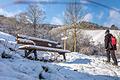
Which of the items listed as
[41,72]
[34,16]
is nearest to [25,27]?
[34,16]

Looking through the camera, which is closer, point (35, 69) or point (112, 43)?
point (35, 69)

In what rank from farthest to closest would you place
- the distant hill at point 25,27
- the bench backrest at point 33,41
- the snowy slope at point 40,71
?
the distant hill at point 25,27 → the bench backrest at point 33,41 → the snowy slope at point 40,71

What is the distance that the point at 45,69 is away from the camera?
27.3 ft

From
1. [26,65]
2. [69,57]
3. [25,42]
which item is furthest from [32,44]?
[26,65]

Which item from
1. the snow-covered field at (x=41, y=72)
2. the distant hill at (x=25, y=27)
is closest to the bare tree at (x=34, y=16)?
the distant hill at (x=25, y=27)

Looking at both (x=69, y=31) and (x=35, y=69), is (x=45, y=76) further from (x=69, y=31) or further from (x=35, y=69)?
(x=69, y=31)

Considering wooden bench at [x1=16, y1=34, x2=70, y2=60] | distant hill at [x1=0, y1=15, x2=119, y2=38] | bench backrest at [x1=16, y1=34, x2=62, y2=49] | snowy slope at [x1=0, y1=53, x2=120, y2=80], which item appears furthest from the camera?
distant hill at [x1=0, y1=15, x2=119, y2=38]

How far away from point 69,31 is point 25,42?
16467 mm

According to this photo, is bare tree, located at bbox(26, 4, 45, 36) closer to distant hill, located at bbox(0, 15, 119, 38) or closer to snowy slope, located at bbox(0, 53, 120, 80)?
distant hill, located at bbox(0, 15, 119, 38)

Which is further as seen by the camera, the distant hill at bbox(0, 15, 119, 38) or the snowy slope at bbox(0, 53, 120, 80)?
the distant hill at bbox(0, 15, 119, 38)

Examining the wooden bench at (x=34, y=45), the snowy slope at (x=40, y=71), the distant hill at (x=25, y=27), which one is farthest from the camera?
the distant hill at (x=25, y=27)

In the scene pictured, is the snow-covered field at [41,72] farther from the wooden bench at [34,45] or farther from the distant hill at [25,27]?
the distant hill at [25,27]

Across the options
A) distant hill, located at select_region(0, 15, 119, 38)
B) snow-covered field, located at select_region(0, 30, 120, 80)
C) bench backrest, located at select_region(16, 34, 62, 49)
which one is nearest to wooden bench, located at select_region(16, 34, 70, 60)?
bench backrest, located at select_region(16, 34, 62, 49)

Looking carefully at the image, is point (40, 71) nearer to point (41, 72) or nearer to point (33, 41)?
point (41, 72)
